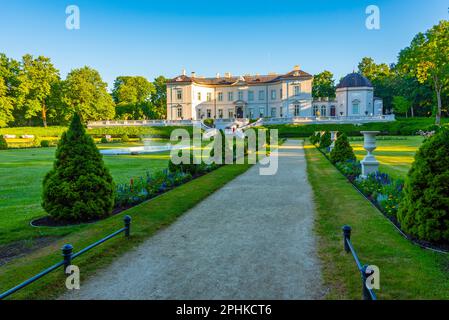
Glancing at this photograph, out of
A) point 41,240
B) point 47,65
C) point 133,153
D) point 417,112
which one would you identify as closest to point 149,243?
point 41,240

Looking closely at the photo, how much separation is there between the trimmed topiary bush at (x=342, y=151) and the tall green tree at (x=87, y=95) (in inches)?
2238

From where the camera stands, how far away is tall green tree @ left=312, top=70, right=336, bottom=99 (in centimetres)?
8074

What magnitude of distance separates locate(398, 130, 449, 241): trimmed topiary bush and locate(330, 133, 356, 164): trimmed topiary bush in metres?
11.2

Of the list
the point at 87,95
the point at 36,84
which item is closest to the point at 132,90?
the point at 87,95

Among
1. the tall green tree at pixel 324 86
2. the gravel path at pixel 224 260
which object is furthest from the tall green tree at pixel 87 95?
the gravel path at pixel 224 260

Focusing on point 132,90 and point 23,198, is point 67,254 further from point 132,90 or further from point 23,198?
point 132,90

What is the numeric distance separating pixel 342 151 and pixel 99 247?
14514mm

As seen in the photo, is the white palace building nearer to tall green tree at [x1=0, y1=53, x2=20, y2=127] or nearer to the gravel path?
tall green tree at [x1=0, y1=53, x2=20, y2=127]

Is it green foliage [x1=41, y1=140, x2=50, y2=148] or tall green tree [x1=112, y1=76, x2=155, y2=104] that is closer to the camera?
green foliage [x1=41, y1=140, x2=50, y2=148]

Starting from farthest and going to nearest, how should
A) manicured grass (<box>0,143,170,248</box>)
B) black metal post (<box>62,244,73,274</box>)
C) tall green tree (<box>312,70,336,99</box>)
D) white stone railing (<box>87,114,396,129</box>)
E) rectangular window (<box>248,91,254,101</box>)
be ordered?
tall green tree (<box>312,70,336,99</box>) → rectangular window (<box>248,91,254,101</box>) → white stone railing (<box>87,114,396,129</box>) → manicured grass (<box>0,143,170,248</box>) → black metal post (<box>62,244,73,274</box>)

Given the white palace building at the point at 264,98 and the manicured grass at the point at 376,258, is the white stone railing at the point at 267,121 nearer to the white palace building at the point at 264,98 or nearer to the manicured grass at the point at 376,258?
the white palace building at the point at 264,98

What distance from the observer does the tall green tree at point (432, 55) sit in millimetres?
49500

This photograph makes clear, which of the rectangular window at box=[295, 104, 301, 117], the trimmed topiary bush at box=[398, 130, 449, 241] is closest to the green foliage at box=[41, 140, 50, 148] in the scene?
the trimmed topiary bush at box=[398, 130, 449, 241]

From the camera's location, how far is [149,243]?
6.66 meters
